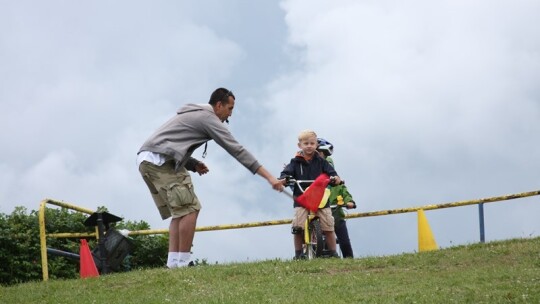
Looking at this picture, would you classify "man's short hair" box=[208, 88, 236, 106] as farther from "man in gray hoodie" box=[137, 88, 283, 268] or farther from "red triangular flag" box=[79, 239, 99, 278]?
"red triangular flag" box=[79, 239, 99, 278]

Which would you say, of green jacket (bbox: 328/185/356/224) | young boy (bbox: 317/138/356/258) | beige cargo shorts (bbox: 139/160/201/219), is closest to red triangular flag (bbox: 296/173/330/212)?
young boy (bbox: 317/138/356/258)

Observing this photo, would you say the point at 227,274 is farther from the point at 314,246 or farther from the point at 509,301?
the point at 509,301

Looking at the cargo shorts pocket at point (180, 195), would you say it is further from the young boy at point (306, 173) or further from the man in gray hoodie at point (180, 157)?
the young boy at point (306, 173)

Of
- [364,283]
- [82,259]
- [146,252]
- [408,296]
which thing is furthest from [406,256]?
[146,252]

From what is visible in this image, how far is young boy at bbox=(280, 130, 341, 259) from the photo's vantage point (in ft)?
46.1

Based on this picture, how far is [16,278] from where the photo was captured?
17438 mm

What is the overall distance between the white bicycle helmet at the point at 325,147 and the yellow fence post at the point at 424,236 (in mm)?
2438

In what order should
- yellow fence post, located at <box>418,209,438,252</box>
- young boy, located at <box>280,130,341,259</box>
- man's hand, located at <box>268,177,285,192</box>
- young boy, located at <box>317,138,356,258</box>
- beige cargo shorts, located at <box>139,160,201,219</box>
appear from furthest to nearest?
yellow fence post, located at <box>418,209,438,252</box> < young boy, located at <box>317,138,356,258</box> < young boy, located at <box>280,130,341,259</box> < beige cargo shorts, located at <box>139,160,201,219</box> < man's hand, located at <box>268,177,285,192</box>

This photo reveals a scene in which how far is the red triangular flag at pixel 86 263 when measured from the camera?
1484cm

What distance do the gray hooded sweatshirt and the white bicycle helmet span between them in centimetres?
271

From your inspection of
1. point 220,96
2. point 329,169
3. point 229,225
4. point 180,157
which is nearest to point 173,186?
point 180,157

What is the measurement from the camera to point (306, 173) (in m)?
14.2

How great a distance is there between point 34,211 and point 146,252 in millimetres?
2272

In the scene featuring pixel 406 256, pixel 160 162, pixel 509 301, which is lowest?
pixel 509 301
